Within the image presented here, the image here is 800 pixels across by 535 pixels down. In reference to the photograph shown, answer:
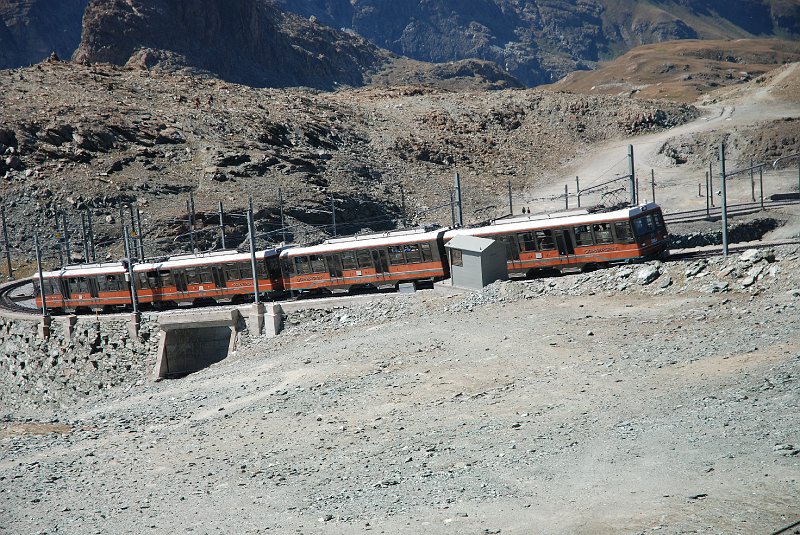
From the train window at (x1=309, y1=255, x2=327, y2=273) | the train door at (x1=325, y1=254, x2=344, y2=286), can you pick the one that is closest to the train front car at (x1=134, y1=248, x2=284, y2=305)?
the train window at (x1=309, y1=255, x2=327, y2=273)

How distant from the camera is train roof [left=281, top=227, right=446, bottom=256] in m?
46.0

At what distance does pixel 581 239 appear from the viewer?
41.7 meters

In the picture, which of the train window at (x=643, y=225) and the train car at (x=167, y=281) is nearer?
the train window at (x=643, y=225)

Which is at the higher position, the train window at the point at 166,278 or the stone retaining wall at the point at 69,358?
the train window at the point at 166,278

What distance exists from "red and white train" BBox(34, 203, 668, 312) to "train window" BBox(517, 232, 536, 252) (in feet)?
0.14

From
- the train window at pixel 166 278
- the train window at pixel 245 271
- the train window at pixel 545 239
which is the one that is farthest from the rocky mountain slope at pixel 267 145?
the train window at pixel 545 239

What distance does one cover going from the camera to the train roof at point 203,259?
165 ft

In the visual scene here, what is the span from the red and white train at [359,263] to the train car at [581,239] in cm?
4

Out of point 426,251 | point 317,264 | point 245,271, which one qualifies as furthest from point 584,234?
point 245,271

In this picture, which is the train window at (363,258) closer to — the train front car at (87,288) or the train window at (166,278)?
the train window at (166,278)

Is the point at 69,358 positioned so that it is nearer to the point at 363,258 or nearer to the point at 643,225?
the point at 363,258

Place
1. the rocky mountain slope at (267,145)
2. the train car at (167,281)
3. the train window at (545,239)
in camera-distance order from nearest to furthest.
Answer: the train window at (545,239), the train car at (167,281), the rocky mountain slope at (267,145)

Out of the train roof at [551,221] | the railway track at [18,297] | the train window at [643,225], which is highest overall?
the train roof at [551,221]

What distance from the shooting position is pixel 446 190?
9931 cm
